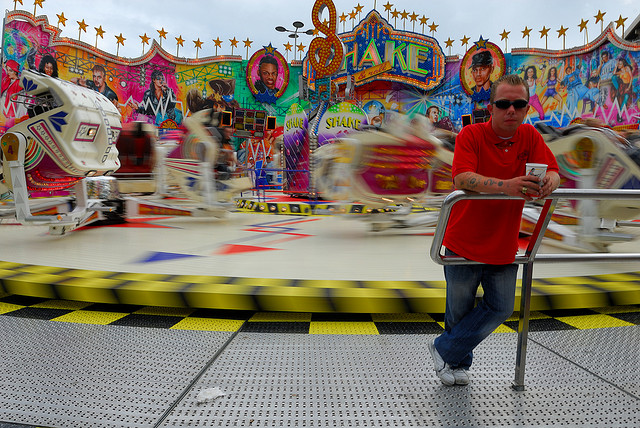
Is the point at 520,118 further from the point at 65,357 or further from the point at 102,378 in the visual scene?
the point at 65,357

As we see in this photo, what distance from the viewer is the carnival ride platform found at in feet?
4.10

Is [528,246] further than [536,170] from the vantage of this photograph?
Yes

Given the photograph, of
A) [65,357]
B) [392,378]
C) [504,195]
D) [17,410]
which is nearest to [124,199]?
[65,357]

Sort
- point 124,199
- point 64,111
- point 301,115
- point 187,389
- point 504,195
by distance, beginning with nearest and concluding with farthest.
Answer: point 504,195 < point 187,389 < point 64,111 < point 124,199 < point 301,115

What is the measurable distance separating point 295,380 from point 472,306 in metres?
0.69

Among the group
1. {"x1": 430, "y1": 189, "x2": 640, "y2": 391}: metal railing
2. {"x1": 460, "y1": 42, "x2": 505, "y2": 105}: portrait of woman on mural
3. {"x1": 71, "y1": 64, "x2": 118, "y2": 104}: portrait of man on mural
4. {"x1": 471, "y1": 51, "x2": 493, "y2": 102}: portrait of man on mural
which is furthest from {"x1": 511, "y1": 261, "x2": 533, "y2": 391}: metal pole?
{"x1": 71, "y1": 64, "x2": 118, "y2": 104}: portrait of man on mural

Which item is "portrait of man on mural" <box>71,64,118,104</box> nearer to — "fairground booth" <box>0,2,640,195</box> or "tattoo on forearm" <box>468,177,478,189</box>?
"fairground booth" <box>0,2,640,195</box>

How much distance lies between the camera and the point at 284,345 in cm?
174

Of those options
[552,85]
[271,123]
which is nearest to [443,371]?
[271,123]

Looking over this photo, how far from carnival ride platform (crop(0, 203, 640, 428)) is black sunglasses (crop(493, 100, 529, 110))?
96 centimetres

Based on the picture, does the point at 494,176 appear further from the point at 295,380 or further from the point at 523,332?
the point at 295,380

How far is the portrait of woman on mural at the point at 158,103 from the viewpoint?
57.5ft

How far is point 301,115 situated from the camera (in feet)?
31.1

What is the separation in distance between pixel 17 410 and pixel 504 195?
1.64 metres
